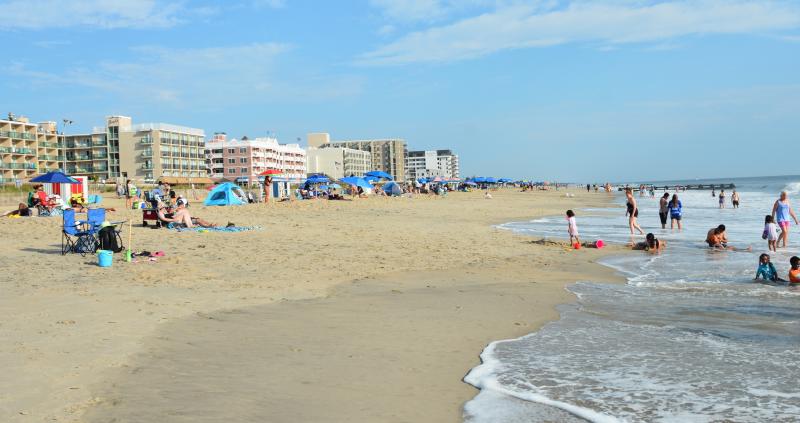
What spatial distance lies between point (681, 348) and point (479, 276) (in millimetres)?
4940

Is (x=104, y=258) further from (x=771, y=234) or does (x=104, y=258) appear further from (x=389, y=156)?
(x=389, y=156)

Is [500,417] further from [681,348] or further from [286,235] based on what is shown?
[286,235]

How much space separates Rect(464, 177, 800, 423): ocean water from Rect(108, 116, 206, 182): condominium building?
3817 inches

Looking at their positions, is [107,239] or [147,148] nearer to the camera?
[107,239]

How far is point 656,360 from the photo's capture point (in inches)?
230

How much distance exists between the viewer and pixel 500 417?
446 cm

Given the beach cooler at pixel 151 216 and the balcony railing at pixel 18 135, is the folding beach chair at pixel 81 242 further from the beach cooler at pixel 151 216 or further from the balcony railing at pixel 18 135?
the balcony railing at pixel 18 135

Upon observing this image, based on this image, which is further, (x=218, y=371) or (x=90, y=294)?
(x=90, y=294)

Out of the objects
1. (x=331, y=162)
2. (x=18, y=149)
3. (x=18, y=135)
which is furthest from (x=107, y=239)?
(x=331, y=162)

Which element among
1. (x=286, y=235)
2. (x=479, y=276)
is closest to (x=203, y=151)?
(x=286, y=235)

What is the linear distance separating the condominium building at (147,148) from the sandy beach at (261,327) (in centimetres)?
9045

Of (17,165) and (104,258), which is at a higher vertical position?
(17,165)

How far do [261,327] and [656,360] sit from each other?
3.98 m

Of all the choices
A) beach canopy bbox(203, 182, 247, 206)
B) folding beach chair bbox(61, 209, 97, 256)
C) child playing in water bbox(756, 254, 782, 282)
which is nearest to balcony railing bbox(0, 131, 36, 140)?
beach canopy bbox(203, 182, 247, 206)
